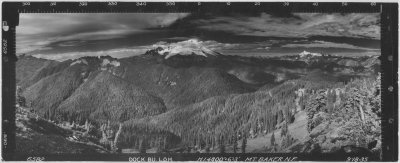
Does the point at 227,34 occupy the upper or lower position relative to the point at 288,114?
upper

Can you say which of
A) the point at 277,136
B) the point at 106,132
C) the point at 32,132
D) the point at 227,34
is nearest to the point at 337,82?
the point at 277,136

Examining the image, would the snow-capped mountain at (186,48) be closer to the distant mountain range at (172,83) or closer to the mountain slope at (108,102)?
the distant mountain range at (172,83)

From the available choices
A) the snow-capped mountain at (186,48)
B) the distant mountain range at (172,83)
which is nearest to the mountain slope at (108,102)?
the distant mountain range at (172,83)

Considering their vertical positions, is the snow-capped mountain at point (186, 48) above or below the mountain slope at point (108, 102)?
above

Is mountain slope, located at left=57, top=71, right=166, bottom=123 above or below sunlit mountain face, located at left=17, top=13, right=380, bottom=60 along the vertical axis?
below

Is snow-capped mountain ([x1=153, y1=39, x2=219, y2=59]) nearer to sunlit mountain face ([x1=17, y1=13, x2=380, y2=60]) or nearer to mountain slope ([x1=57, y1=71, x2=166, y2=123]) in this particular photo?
sunlit mountain face ([x1=17, y1=13, x2=380, y2=60])

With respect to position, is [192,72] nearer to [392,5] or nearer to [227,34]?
[227,34]

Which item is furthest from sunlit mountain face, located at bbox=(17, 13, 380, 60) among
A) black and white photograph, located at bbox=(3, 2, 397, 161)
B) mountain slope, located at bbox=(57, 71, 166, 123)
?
mountain slope, located at bbox=(57, 71, 166, 123)
